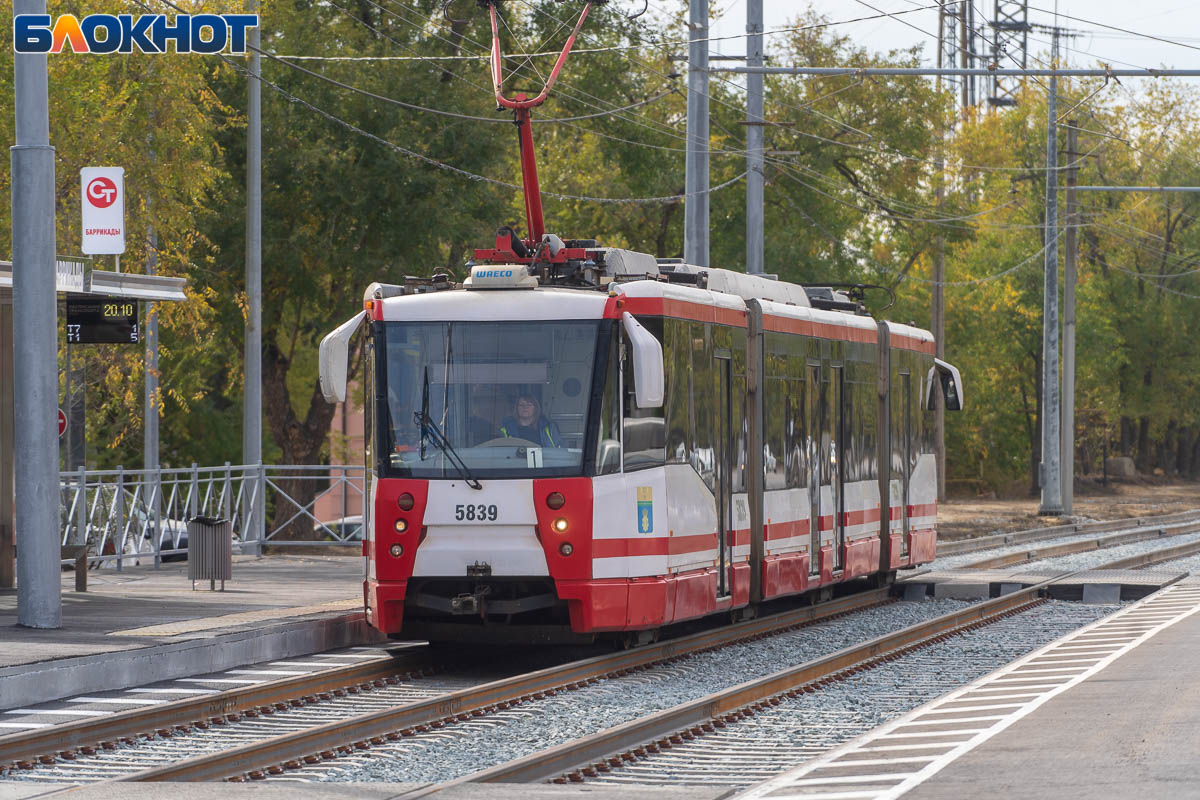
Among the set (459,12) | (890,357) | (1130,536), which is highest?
(459,12)

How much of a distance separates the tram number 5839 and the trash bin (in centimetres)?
634

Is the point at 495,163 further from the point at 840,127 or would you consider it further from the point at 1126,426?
the point at 1126,426

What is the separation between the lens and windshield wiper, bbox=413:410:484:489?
50.9 feet

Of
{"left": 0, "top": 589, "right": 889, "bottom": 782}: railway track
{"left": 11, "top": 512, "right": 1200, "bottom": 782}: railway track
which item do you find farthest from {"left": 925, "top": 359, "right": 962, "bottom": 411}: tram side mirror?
{"left": 0, "top": 589, "right": 889, "bottom": 782}: railway track

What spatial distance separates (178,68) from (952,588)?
12.7 m

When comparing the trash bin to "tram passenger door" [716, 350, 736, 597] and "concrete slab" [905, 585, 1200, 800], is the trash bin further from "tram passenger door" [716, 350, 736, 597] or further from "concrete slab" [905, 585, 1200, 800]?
"concrete slab" [905, 585, 1200, 800]

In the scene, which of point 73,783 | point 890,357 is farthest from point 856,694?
point 890,357

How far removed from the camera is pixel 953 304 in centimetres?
6981

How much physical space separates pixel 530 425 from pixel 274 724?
3.72 meters

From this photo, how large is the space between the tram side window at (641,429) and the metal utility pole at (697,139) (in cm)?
1013

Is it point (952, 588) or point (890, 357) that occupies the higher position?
point (890, 357)

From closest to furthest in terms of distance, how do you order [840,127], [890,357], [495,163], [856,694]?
[856,694] < [890,357] < [495,163] < [840,127]

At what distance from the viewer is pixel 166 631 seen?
16.3 metres

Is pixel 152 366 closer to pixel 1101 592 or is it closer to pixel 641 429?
pixel 1101 592
